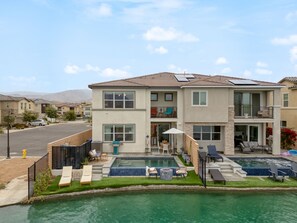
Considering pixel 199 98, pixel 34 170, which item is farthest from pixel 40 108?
pixel 34 170

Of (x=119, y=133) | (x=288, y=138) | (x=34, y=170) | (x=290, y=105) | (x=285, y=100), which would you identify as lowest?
(x=34, y=170)

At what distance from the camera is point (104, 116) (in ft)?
83.9

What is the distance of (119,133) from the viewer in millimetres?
25812

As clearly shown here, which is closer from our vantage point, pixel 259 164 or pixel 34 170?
pixel 34 170

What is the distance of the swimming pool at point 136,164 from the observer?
61.8 ft

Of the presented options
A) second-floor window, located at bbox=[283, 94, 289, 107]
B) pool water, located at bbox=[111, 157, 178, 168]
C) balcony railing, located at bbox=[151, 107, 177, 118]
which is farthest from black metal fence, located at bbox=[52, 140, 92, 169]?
second-floor window, located at bbox=[283, 94, 289, 107]

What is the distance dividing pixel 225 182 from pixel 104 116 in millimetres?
12849

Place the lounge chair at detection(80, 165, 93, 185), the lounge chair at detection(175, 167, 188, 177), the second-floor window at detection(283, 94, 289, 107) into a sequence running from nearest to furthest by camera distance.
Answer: the lounge chair at detection(80, 165, 93, 185)
the lounge chair at detection(175, 167, 188, 177)
the second-floor window at detection(283, 94, 289, 107)

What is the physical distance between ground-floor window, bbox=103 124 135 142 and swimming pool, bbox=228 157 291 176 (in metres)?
9.14

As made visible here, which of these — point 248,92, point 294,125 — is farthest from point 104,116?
point 294,125

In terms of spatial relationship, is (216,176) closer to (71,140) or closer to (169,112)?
(169,112)

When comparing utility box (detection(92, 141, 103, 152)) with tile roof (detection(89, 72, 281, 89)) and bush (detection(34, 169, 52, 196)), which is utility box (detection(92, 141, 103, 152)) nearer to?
tile roof (detection(89, 72, 281, 89))

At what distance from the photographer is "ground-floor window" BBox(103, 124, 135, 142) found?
25750mm

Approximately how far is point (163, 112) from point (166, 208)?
1379 centimetres
